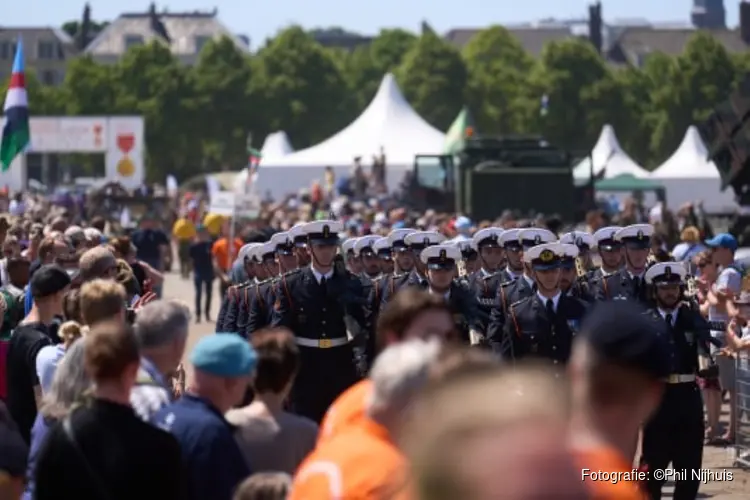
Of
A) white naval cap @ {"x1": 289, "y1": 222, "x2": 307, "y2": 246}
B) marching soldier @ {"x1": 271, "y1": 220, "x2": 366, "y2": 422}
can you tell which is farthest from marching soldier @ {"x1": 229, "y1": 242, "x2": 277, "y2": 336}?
marching soldier @ {"x1": 271, "y1": 220, "x2": 366, "y2": 422}

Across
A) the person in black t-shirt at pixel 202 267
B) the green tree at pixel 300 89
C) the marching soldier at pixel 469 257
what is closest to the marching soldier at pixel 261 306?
the marching soldier at pixel 469 257

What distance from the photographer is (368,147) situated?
51.9 metres

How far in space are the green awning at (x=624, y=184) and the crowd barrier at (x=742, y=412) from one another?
3624 cm

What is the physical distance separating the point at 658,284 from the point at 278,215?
2545cm

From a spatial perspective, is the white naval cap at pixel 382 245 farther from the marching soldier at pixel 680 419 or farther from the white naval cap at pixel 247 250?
the marching soldier at pixel 680 419

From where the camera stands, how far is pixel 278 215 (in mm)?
36250

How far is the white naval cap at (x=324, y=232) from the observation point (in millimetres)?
12727

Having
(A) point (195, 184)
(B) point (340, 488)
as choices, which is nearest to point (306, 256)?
(B) point (340, 488)

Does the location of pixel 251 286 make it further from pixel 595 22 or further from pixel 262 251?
pixel 595 22

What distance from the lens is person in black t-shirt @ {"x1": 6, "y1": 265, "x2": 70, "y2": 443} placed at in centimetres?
854

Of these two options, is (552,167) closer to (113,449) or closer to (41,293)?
(41,293)

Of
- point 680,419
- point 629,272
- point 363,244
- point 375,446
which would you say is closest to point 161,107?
point 363,244

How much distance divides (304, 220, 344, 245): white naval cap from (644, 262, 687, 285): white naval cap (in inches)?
99.0

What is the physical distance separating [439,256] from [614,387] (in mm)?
8415
